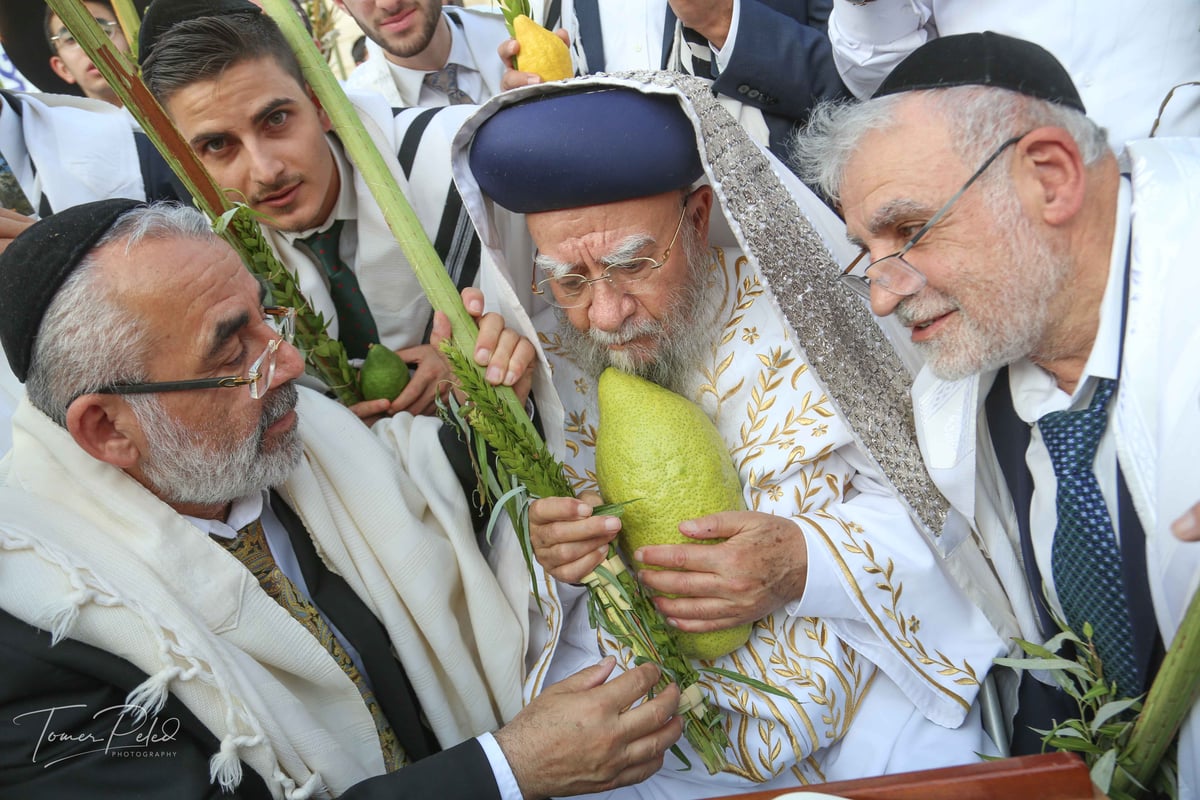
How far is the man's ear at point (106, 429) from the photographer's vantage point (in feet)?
7.36

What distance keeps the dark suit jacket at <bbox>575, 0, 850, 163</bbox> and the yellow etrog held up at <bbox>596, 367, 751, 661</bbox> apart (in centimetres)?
138

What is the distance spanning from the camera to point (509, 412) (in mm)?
2375

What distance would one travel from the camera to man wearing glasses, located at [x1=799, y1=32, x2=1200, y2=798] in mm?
1921

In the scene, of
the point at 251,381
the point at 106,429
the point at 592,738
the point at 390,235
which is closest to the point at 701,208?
the point at 390,235

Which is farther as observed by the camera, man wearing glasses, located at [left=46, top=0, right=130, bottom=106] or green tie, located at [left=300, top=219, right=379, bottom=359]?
man wearing glasses, located at [left=46, top=0, right=130, bottom=106]

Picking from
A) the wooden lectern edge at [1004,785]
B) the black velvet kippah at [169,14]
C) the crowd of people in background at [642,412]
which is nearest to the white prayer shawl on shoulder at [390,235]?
the crowd of people in background at [642,412]

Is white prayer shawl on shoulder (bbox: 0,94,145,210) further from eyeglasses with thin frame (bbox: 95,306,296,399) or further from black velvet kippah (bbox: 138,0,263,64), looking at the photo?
eyeglasses with thin frame (bbox: 95,306,296,399)

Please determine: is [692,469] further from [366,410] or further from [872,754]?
[366,410]

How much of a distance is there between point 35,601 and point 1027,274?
240 cm

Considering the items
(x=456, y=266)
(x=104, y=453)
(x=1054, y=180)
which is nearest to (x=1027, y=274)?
(x=1054, y=180)

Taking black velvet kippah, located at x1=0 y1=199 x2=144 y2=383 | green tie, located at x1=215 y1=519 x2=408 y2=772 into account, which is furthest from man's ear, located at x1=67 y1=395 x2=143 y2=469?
green tie, located at x1=215 y1=519 x2=408 y2=772

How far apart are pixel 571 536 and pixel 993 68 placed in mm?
1512

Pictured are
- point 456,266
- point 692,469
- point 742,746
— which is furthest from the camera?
point 456,266

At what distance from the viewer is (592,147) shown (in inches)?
97.1
